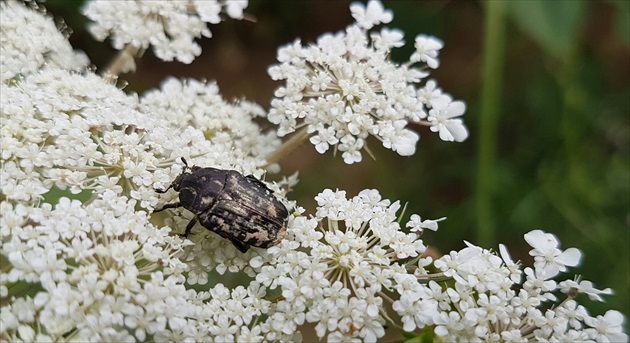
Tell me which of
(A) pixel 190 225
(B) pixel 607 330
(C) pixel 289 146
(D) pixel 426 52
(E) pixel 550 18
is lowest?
(A) pixel 190 225

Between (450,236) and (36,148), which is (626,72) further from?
(36,148)

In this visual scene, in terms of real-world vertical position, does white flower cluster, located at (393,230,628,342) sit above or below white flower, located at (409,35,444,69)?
below

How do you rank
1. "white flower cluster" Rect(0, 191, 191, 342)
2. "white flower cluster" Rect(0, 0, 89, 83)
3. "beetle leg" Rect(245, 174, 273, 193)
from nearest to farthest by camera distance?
"white flower cluster" Rect(0, 191, 191, 342) → "beetle leg" Rect(245, 174, 273, 193) → "white flower cluster" Rect(0, 0, 89, 83)

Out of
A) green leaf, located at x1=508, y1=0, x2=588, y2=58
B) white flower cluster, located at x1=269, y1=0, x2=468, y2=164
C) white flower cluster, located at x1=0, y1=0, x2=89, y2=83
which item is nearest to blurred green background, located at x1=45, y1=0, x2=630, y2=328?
green leaf, located at x1=508, y1=0, x2=588, y2=58

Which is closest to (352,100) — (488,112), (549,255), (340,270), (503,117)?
(340,270)

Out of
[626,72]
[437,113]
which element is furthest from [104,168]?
[626,72]

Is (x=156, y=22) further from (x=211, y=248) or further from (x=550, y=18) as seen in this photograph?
(x=550, y=18)

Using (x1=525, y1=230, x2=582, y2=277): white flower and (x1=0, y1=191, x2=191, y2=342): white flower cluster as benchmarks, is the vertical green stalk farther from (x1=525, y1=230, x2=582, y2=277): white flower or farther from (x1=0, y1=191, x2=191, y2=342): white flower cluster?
(x1=0, y1=191, x2=191, y2=342): white flower cluster
